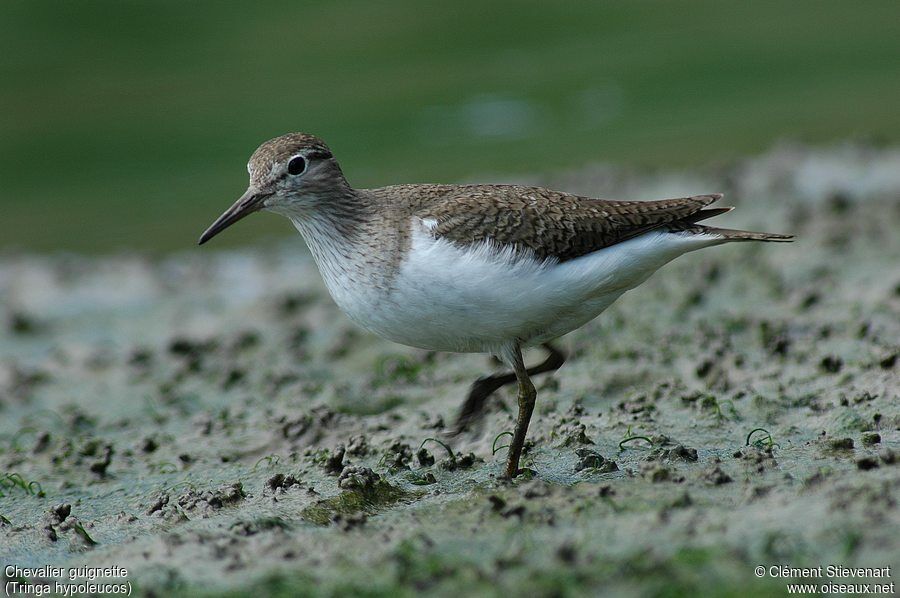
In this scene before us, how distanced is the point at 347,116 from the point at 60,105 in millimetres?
6033

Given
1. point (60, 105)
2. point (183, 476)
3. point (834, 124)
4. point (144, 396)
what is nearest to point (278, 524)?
point (183, 476)

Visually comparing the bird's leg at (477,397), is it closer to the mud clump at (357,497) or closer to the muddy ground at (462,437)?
the muddy ground at (462,437)

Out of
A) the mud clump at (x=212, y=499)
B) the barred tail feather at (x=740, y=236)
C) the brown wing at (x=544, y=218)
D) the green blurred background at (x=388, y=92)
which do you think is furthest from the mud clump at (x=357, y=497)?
the green blurred background at (x=388, y=92)

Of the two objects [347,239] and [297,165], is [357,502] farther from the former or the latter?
[297,165]

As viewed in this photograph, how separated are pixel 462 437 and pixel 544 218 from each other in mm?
1646

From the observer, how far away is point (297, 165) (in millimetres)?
6254

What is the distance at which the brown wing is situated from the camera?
583 cm

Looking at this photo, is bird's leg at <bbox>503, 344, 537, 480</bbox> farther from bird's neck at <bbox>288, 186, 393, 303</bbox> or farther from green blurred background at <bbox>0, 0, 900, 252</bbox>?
green blurred background at <bbox>0, 0, 900, 252</bbox>

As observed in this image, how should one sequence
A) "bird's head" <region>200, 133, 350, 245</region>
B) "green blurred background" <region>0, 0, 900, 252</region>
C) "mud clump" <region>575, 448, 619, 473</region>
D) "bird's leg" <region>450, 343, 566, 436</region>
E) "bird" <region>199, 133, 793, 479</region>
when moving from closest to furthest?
"mud clump" <region>575, 448, 619, 473</region>, "bird" <region>199, 133, 793, 479</region>, "bird's head" <region>200, 133, 350, 245</region>, "bird's leg" <region>450, 343, 566, 436</region>, "green blurred background" <region>0, 0, 900, 252</region>

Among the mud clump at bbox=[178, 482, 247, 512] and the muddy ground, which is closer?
the muddy ground

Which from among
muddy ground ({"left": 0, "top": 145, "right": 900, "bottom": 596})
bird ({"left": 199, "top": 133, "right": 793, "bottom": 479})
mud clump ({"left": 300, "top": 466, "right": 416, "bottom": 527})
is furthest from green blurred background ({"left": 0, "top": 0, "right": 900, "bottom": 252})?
mud clump ({"left": 300, "top": 466, "right": 416, "bottom": 527})

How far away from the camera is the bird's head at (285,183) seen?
6.21 metres

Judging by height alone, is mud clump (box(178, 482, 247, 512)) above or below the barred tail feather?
below

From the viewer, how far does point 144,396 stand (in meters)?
8.54
